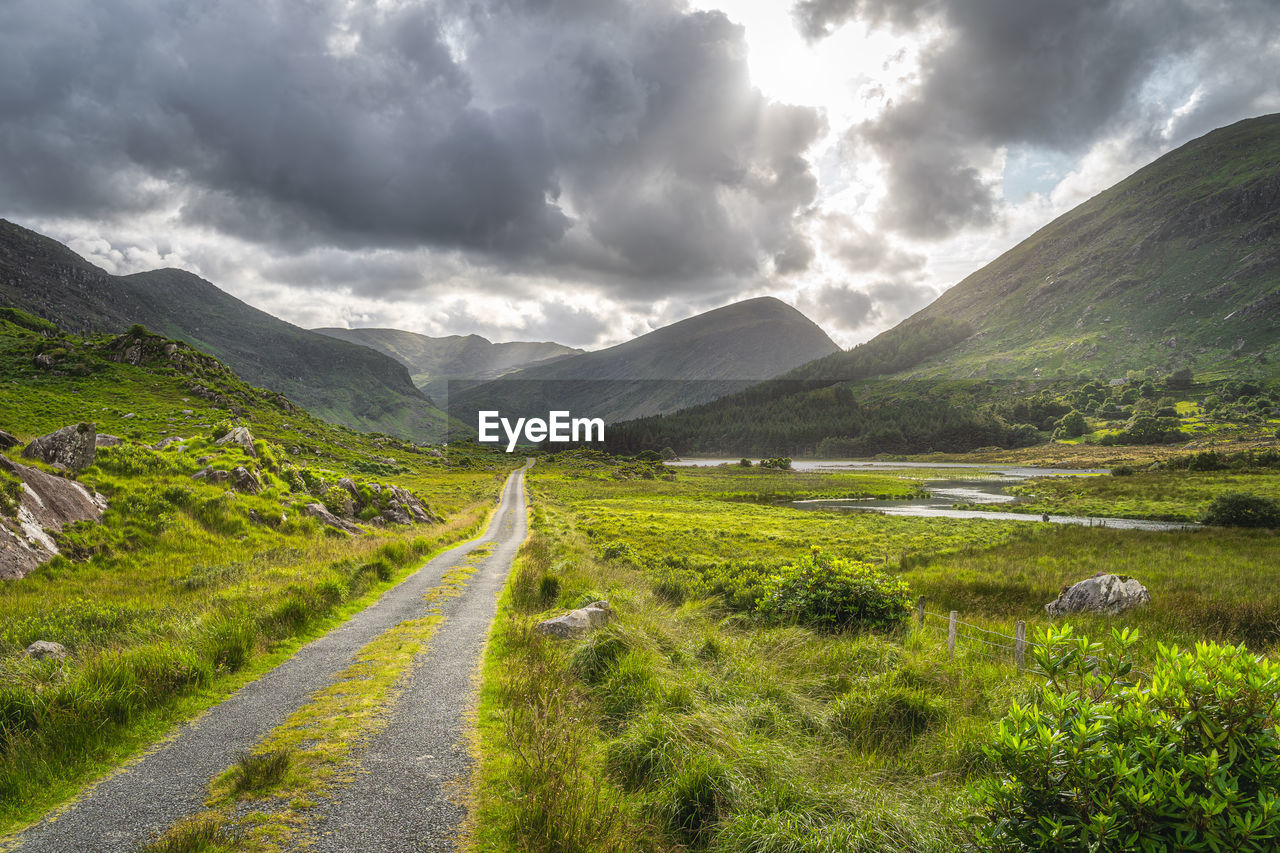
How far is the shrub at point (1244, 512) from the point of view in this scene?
119ft

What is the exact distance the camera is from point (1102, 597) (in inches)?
728

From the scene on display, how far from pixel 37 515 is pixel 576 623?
55.6 feet

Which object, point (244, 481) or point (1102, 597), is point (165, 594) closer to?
point (244, 481)

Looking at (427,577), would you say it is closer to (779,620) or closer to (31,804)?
(779,620)

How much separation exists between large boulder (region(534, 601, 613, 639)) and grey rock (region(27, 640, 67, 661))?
27.7 ft

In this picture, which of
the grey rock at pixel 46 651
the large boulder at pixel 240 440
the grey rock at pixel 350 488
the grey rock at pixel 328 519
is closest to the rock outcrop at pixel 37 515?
the grey rock at pixel 46 651

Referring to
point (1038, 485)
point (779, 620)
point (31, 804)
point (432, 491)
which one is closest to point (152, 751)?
point (31, 804)

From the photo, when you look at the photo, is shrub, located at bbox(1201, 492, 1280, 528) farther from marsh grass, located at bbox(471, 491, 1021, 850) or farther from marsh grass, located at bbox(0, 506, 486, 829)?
marsh grass, located at bbox(0, 506, 486, 829)

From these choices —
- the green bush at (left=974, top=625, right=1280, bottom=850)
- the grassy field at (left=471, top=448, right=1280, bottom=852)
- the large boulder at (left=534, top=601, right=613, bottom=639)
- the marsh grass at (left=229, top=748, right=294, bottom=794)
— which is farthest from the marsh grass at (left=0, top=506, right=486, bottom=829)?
the green bush at (left=974, top=625, right=1280, bottom=850)

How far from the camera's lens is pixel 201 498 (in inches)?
888

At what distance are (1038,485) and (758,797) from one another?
4110 inches

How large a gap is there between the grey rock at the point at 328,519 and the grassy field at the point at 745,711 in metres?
12.9

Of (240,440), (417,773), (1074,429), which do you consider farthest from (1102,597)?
(1074,429)

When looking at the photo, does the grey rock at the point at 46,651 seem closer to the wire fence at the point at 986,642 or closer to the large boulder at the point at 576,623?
the large boulder at the point at 576,623
